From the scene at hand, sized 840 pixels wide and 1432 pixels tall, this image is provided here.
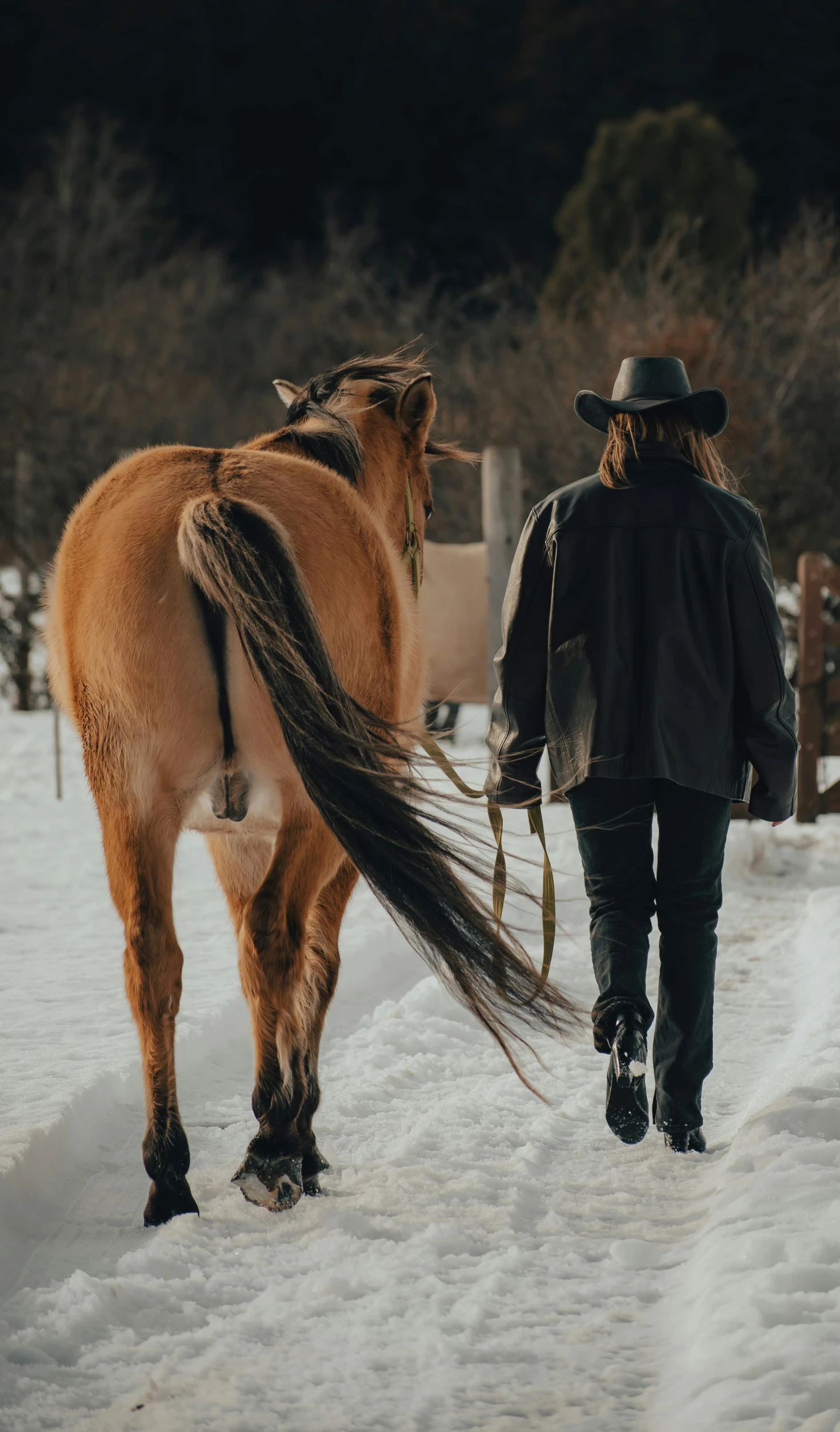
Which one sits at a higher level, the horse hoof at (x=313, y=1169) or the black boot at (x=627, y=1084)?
the black boot at (x=627, y=1084)

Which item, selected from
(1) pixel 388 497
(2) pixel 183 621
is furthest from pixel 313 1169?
(1) pixel 388 497

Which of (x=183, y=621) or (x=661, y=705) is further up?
(x=183, y=621)

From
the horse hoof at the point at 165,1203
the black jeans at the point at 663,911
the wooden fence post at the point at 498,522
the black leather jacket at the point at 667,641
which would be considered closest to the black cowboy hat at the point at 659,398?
the black leather jacket at the point at 667,641

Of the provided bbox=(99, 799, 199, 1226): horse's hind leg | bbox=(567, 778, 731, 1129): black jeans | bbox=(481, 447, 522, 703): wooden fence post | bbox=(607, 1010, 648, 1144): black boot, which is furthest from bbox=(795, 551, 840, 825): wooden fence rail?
bbox=(99, 799, 199, 1226): horse's hind leg

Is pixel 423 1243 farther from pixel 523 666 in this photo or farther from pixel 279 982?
pixel 523 666

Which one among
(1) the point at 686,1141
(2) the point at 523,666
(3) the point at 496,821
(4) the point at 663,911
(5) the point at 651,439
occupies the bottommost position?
(1) the point at 686,1141

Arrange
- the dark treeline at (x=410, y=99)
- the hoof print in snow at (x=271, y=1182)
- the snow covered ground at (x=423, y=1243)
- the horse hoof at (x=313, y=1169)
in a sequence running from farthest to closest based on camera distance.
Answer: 1. the dark treeline at (x=410, y=99)
2. the horse hoof at (x=313, y=1169)
3. the hoof print in snow at (x=271, y=1182)
4. the snow covered ground at (x=423, y=1243)

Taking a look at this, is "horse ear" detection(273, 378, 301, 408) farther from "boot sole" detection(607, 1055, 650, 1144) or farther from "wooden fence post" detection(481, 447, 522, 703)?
"wooden fence post" detection(481, 447, 522, 703)

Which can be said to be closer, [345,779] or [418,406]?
[345,779]

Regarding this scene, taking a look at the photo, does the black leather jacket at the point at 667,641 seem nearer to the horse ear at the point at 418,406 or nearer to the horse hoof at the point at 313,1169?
the horse ear at the point at 418,406

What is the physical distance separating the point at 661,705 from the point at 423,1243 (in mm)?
1319

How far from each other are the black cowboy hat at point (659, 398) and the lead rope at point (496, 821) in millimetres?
713

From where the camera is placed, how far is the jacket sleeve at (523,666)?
324cm

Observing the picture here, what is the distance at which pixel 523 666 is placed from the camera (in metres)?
3.29
